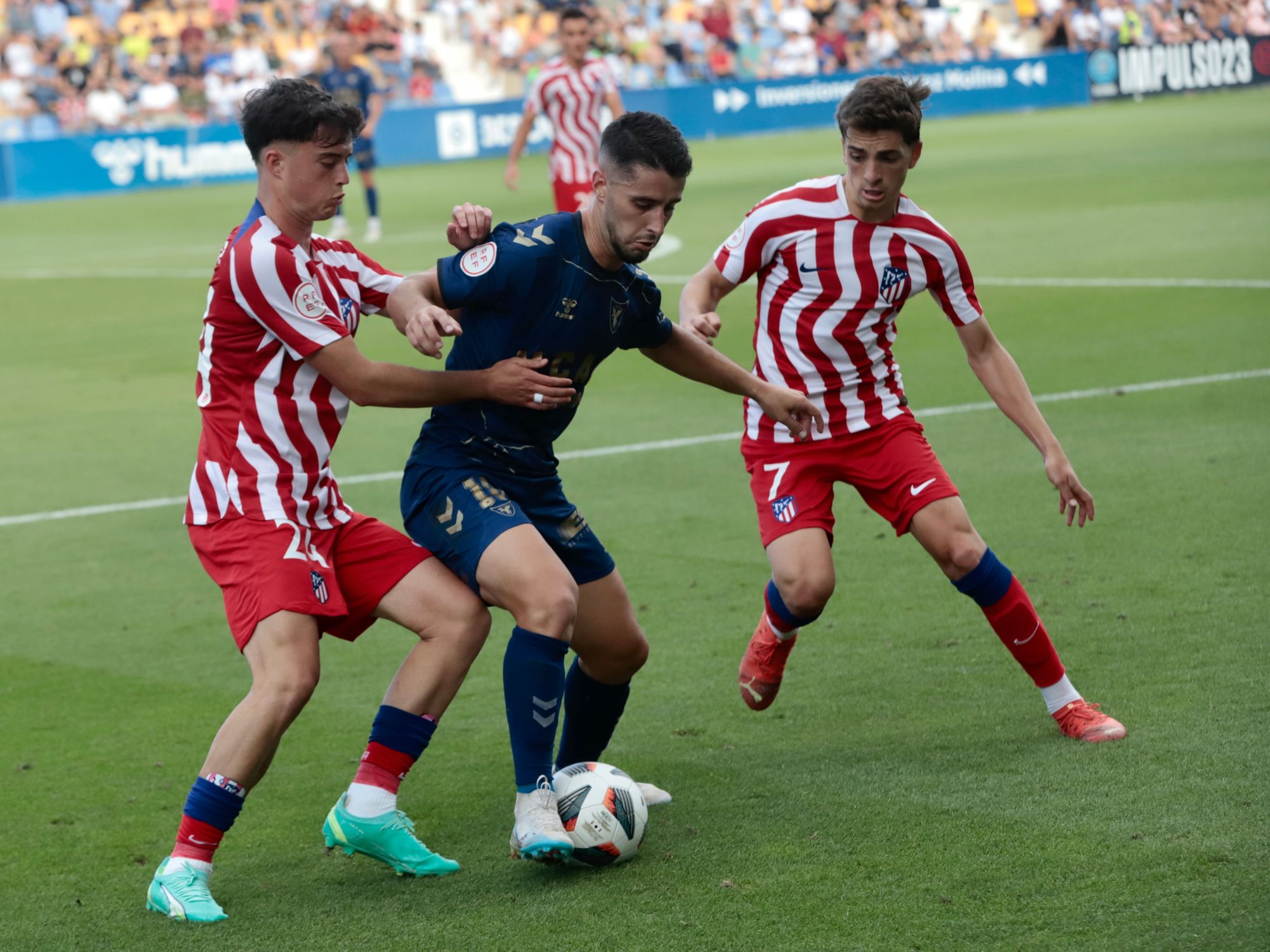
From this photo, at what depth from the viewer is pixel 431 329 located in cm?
407

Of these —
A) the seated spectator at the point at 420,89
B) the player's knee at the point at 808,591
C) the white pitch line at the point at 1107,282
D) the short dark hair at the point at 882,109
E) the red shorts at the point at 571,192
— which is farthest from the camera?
the seated spectator at the point at 420,89

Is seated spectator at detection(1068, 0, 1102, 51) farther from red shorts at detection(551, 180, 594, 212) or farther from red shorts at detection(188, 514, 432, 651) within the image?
red shorts at detection(188, 514, 432, 651)

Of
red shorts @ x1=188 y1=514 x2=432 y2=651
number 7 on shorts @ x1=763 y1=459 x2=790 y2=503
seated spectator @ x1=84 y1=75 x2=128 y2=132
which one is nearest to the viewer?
red shorts @ x1=188 y1=514 x2=432 y2=651

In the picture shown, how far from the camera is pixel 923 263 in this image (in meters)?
5.43

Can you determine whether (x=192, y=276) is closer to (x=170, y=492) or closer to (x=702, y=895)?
(x=170, y=492)

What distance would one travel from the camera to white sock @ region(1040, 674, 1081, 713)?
5.04m

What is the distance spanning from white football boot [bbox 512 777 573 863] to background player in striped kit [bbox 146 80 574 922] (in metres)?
0.26

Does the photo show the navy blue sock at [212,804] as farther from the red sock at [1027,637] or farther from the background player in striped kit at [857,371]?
the red sock at [1027,637]

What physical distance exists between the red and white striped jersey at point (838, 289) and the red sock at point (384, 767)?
5.77 feet

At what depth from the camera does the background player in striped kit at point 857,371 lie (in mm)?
5113

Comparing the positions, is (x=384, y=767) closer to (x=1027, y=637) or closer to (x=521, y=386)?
(x=521, y=386)

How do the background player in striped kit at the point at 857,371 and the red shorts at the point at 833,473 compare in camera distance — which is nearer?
the background player in striped kit at the point at 857,371

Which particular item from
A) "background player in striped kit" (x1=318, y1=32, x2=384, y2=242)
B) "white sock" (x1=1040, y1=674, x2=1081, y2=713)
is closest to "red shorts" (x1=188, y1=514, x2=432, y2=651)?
"white sock" (x1=1040, y1=674, x2=1081, y2=713)

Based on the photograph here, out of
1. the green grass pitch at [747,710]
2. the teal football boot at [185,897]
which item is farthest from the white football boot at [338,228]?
the teal football boot at [185,897]
